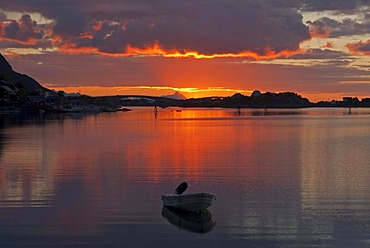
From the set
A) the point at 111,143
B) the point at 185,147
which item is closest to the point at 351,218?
the point at 185,147

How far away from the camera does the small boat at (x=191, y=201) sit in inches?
912

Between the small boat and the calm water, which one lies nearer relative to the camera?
the calm water

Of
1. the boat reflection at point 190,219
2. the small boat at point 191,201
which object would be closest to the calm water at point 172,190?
the boat reflection at point 190,219

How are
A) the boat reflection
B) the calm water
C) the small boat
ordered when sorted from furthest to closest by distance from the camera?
the small boat < the boat reflection < the calm water

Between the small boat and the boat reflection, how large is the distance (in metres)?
0.18

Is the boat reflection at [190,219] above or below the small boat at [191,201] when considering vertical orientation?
below

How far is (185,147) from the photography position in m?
56.7

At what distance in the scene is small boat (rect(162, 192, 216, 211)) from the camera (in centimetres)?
2317

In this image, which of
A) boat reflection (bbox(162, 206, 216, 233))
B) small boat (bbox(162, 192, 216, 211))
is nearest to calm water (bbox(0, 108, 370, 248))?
boat reflection (bbox(162, 206, 216, 233))

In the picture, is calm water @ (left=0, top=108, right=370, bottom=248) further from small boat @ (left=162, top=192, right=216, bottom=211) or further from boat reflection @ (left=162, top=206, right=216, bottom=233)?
small boat @ (left=162, top=192, right=216, bottom=211)

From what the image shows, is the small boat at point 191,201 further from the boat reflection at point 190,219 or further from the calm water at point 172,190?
the calm water at point 172,190

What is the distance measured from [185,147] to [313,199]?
3066 centimetres

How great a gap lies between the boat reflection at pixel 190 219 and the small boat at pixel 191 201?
0.18 m

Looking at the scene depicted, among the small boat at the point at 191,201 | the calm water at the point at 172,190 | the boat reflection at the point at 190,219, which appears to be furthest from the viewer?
the small boat at the point at 191,201
